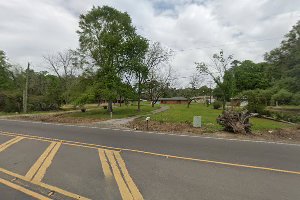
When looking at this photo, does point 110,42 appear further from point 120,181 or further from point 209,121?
point 120,181

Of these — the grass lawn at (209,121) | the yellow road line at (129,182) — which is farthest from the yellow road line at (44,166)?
the grass lawn at (209,121)

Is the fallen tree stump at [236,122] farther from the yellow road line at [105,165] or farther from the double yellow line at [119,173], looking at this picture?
the yellow road line at [105,165]

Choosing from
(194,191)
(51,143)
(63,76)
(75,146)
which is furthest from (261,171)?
(63,76)

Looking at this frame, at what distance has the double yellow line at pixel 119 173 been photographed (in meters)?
5.07

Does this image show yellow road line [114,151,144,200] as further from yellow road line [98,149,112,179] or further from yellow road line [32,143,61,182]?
yellow road line [32,143,61,182]

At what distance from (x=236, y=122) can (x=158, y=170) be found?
30.9ft

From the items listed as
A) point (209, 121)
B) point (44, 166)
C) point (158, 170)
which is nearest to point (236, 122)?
point (209, 121)

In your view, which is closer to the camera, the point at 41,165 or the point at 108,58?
the point at 41,165

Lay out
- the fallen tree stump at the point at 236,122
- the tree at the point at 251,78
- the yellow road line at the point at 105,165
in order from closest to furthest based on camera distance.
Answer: the yellow road line at the point at 105,165 < the fallen tree stump at the point at 236,122 < the tree at the point at 251,78

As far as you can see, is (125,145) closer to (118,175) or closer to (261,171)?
(118,175)

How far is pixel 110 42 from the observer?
30.5 metres

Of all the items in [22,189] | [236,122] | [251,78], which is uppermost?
[251,78]

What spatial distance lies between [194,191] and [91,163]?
3.44 meters

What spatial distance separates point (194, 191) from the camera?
521 cm
